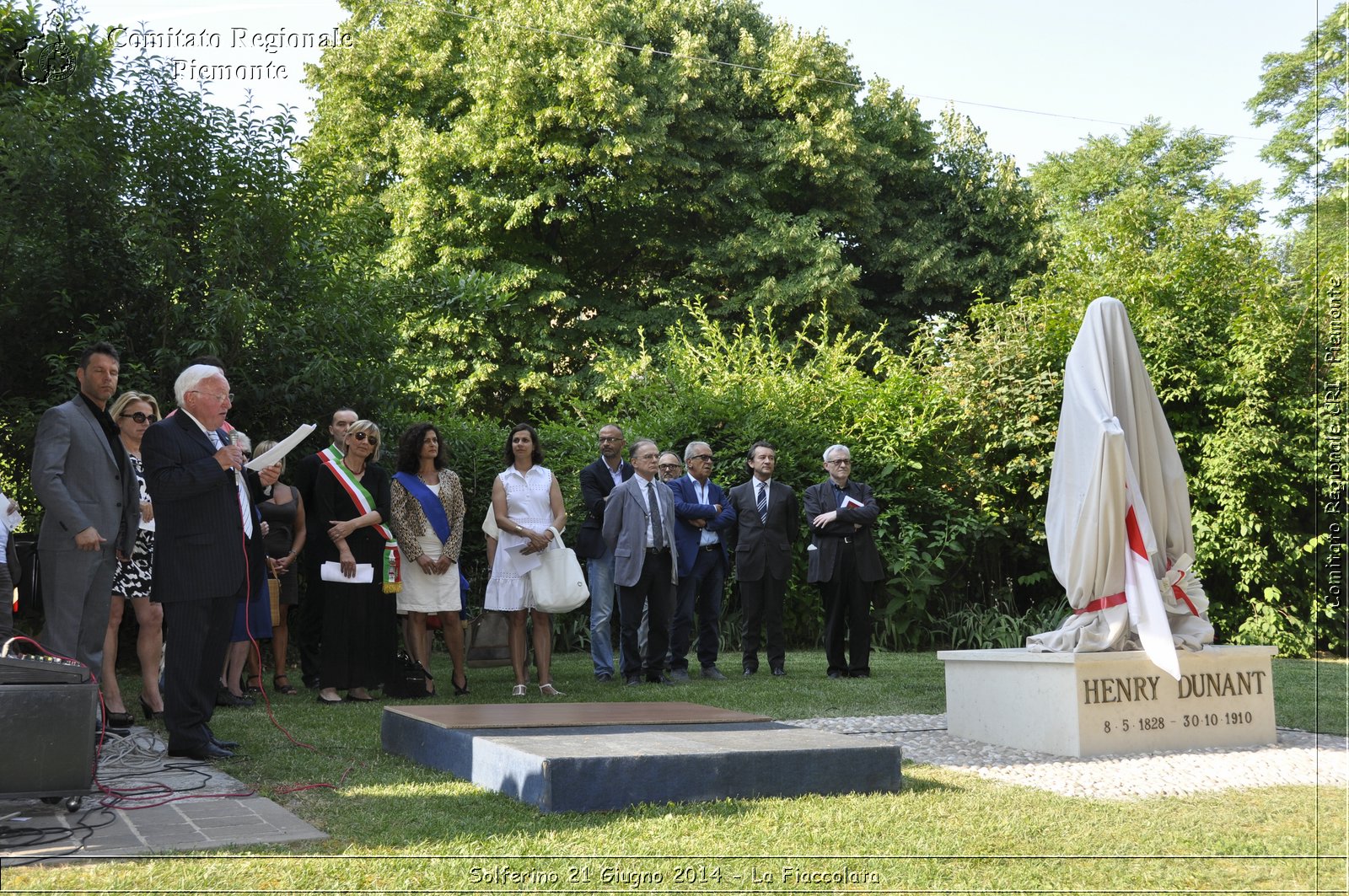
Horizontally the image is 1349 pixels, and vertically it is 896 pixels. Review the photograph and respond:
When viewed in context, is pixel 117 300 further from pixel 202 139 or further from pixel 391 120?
pixel 391 120

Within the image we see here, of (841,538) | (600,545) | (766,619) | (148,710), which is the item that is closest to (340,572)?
(148,710)

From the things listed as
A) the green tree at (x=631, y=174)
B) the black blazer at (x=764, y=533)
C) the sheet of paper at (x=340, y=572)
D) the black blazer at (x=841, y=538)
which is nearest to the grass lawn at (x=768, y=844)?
the sheet of paper at (x=340, y=572)

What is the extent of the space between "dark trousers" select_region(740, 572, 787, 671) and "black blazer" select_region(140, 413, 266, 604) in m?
5.36

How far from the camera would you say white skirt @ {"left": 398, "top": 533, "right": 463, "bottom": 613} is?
8.62 metres

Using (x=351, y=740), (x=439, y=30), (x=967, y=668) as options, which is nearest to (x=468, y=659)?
(x=351, y=740)

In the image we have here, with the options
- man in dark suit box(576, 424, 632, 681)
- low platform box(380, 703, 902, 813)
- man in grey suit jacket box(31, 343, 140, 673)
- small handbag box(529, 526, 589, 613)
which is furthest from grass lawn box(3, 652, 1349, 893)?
man in dark suit box(576, 424, 632, 681)

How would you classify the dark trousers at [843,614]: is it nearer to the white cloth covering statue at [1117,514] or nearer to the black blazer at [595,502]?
the black blazer at [595,502]

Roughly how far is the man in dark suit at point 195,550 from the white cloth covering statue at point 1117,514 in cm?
458

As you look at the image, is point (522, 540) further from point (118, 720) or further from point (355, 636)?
point (118, 720)

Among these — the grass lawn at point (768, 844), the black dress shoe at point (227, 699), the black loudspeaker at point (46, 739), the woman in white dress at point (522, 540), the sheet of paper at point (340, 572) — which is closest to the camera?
the grass lawn at point (768, 844)

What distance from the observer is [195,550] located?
229 inches

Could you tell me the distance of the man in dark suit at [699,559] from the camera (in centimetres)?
994

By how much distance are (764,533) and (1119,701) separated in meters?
4.43

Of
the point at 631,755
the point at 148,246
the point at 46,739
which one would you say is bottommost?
the point at 631,755
